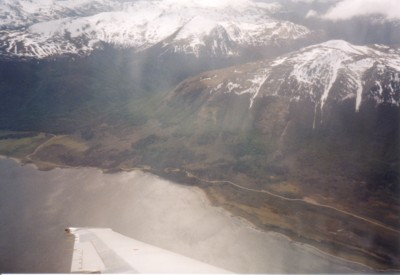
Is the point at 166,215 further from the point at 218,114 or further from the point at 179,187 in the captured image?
the point at 218,114

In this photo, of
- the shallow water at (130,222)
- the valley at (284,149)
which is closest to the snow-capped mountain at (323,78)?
the valley at (284,149)

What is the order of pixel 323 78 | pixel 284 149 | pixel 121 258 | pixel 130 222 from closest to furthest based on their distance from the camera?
pixel 121 258, pixel 130 222, pixel 284 149, pixel 323 78

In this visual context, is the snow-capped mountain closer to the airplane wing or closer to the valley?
the valley

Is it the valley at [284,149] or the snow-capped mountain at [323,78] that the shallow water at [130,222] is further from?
→ the snow-capped mountain at [323,78]

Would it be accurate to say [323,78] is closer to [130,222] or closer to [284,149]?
[284,149]

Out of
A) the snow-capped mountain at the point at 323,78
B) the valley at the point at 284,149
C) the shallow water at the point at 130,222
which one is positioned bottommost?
the shallow water at the point at 130,222

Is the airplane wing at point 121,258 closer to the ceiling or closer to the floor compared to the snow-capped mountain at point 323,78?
closer to the floor

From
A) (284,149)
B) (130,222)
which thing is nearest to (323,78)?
(284,149)
